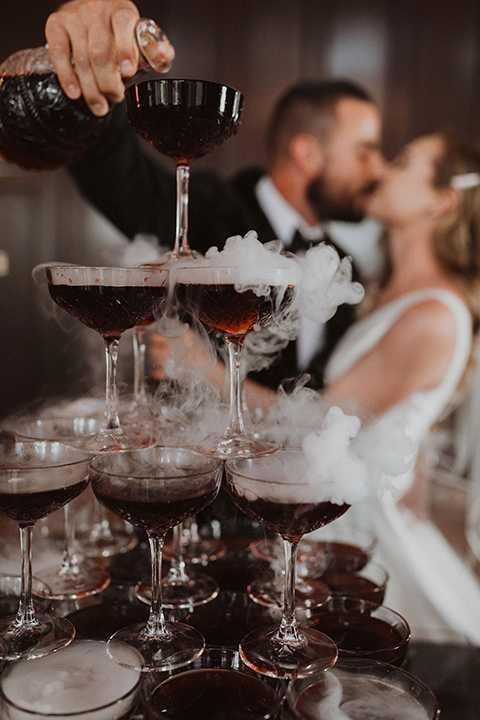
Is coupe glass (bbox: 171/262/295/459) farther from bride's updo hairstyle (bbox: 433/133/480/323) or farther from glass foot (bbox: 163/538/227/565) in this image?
bride's updo hairstyle (bbox: 433/133/480/323)

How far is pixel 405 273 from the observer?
3.01m

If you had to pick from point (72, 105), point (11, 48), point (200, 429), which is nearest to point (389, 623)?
point (200, 429)

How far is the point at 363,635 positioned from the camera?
0.76 meters

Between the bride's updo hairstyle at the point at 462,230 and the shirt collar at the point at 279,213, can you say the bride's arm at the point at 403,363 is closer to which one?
the bride's updo hairstyle at the point at 462,230

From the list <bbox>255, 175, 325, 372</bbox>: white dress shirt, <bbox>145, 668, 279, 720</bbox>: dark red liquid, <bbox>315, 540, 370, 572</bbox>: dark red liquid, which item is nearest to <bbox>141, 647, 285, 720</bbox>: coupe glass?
<bbox>145, 668, 279, 720</bbox>: dark red liquid

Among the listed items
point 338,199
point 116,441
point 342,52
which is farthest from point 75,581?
point 342,52

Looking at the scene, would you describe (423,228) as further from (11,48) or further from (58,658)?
(58,658)

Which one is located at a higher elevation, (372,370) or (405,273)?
(405,273)

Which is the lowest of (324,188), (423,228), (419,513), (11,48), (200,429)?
(419,513)

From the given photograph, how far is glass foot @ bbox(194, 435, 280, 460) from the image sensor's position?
75 cm

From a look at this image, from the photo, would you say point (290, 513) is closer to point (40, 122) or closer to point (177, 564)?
point (177, 564)

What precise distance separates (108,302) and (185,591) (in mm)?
426

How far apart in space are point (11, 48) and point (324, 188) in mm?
1545

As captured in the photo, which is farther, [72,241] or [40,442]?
[72,241]
